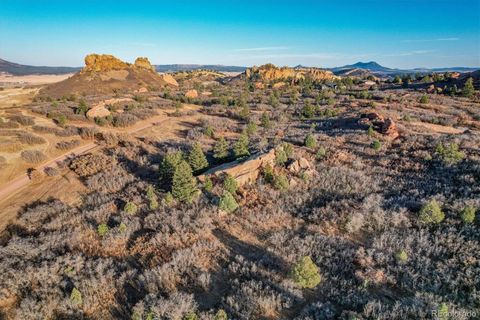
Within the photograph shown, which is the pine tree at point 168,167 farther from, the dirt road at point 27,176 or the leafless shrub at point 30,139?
the leafless shrub at point 30,139

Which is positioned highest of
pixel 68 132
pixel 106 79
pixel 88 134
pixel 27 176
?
pixel 106 79

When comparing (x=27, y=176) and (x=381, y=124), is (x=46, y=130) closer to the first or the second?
(x=27, y=176)

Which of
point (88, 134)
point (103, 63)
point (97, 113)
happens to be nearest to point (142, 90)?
point (103, 63)

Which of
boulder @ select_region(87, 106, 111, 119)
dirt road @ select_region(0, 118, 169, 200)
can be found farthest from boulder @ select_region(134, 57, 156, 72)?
dirt road @ select_region(0, 118, 169, 200)

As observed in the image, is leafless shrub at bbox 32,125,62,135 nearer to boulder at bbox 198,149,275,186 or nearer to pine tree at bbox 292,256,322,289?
boulder at bbox 198,149,275,186

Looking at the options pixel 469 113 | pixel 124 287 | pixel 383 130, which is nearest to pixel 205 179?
pixel 124 287

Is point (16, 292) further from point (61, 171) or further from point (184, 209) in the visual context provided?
point (61, 171)
